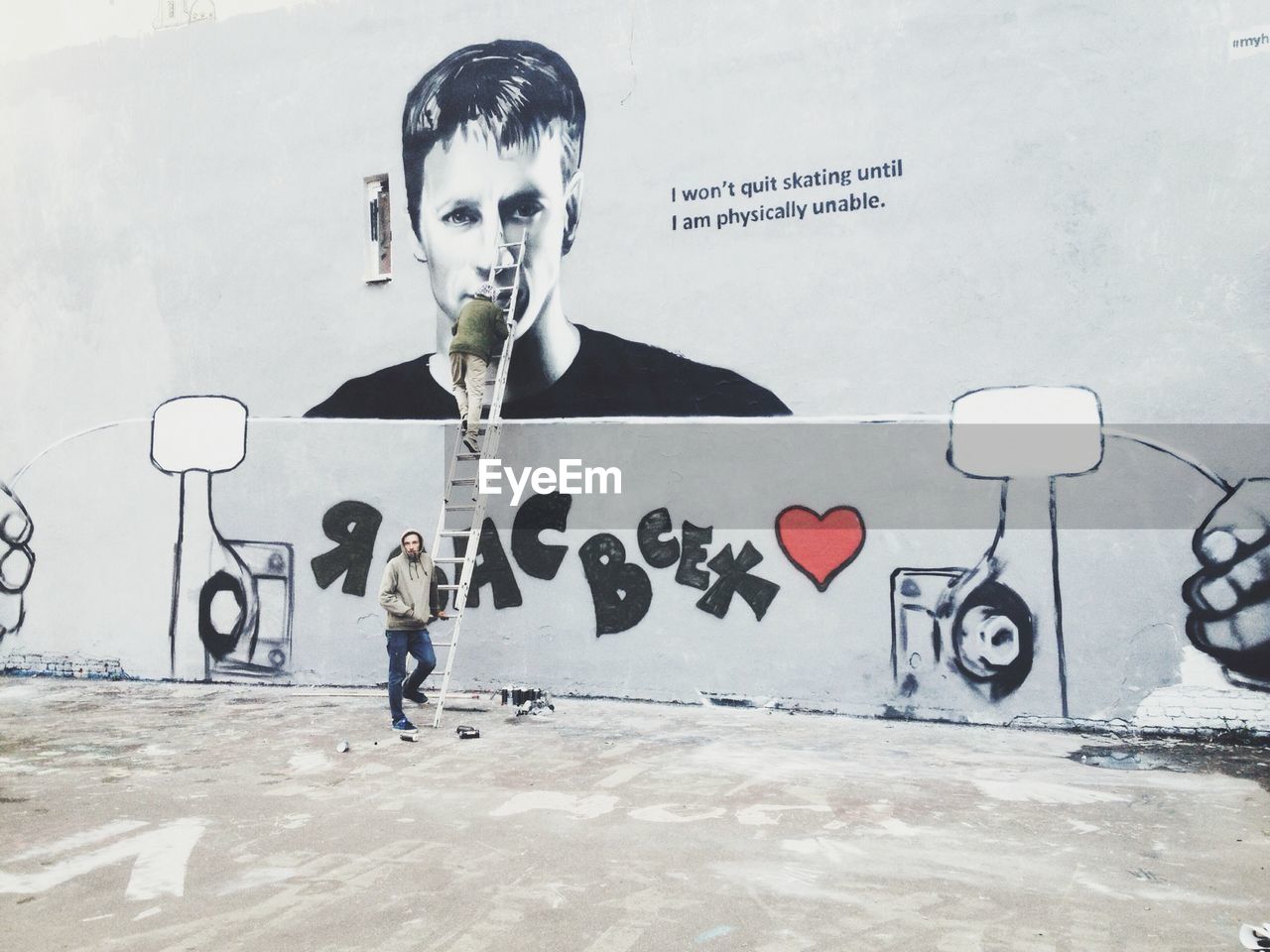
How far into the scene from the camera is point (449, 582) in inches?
364

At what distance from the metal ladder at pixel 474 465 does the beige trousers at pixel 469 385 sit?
0.37 ft

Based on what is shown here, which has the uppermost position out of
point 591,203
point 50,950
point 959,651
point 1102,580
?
point 591,203

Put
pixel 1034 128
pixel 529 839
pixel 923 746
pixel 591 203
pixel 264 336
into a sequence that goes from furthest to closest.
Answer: pixel 264 336 → pixel 591 203 → pixel 1034 128 → pixel 923 746 → pixel 529 839

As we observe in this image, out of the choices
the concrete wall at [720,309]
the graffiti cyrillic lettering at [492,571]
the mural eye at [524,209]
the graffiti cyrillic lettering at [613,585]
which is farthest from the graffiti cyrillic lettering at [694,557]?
the mural eye at [524,209]

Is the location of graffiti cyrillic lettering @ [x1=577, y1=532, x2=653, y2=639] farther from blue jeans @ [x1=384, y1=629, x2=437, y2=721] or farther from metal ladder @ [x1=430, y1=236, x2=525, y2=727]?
blue jeans @ [x1=384, y1=629, x2=437, y2=721]

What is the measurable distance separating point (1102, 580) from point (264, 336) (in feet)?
25.8

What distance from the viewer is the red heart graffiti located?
816cm

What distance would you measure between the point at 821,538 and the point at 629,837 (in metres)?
3.64

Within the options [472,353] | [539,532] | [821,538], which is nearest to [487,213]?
[472,353]

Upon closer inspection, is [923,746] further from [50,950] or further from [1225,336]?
[50,950]

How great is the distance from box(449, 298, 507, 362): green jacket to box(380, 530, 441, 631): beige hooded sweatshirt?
178 centimetres

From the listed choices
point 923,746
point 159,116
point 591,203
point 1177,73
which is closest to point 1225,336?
point 1177,73

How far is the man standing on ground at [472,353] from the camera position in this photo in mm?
8719

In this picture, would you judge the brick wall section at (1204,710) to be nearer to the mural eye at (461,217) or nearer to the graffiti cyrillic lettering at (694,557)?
the graffiti cyrillic lettering at (694,557)
